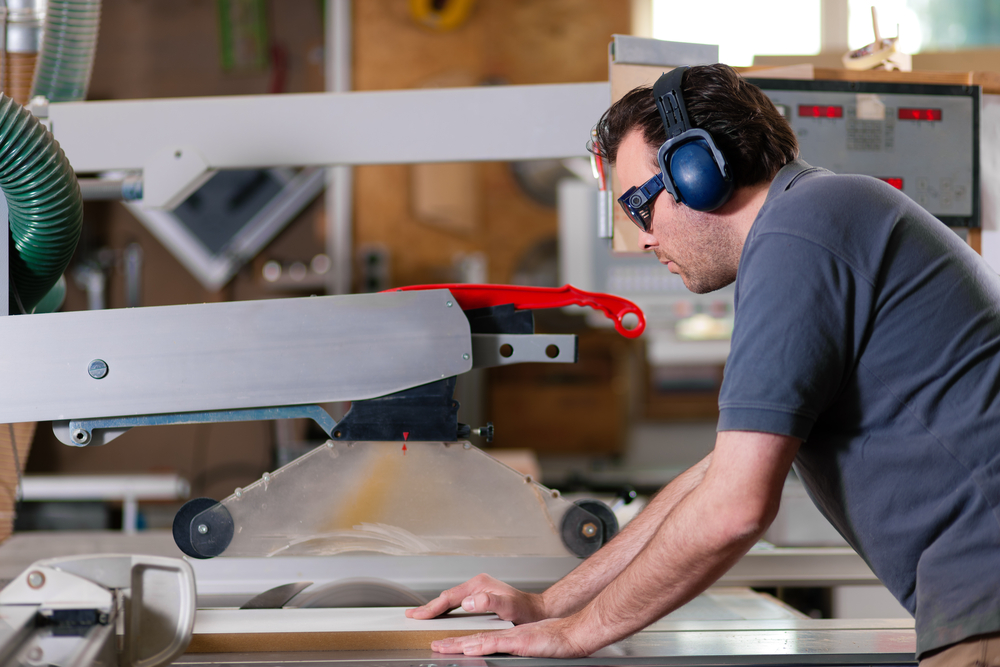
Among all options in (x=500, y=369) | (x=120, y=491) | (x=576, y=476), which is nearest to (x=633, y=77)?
(x=576, y=476)

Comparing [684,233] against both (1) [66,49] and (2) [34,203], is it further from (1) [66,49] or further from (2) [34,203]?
(1) [66,49]

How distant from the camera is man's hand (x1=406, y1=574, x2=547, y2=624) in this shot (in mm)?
1103

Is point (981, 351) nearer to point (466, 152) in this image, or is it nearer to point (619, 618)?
point (619, 618)

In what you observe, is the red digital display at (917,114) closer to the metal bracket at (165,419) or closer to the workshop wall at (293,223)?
the metal bracket at (165,419)

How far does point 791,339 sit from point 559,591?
1.76 ft

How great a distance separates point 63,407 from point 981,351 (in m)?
1.03

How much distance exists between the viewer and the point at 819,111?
142cm

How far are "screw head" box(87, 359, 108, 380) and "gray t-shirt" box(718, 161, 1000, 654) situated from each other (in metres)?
0.72

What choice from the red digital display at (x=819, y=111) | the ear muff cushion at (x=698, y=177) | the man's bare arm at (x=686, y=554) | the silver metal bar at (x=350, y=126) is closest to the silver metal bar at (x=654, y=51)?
the silver metal bar at (x=350, y=126)

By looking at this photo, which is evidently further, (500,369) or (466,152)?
(500,369)

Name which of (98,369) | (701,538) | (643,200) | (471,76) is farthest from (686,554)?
(471,76)

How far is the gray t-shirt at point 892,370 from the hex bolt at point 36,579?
0.71 m

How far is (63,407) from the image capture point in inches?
39.3

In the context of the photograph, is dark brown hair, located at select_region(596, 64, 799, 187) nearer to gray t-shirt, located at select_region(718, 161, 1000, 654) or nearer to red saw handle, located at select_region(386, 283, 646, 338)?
gray t-shirt, located at select_region(718, 161, 1000, 654)
